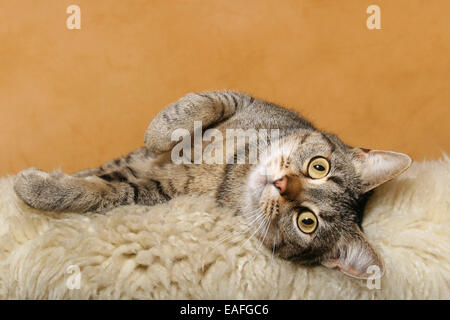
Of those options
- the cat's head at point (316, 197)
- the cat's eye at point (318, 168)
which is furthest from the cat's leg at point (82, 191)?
the cat's eye at point (318, 168)

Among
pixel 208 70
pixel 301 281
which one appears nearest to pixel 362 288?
pixel 301 281

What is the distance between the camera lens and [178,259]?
0.88 m

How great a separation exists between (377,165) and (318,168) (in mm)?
157

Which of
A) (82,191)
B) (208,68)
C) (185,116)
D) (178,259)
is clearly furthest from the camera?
(208,68)

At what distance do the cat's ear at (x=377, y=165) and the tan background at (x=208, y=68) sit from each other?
2.00ft

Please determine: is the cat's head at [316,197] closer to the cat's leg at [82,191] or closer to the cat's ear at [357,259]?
the cat's ear at [357,259]

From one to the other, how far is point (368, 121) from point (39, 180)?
49.7 inches

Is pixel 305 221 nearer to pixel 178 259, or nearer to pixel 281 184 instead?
pixel 281 184

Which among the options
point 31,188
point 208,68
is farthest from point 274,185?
point 208,68

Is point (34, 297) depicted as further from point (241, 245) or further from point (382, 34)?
point (382, 34)

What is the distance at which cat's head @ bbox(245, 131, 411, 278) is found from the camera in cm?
Answer: 100

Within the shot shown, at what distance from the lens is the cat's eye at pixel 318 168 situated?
3.48ft

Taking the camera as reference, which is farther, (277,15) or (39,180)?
(277,15)

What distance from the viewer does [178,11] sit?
68.0 inches
